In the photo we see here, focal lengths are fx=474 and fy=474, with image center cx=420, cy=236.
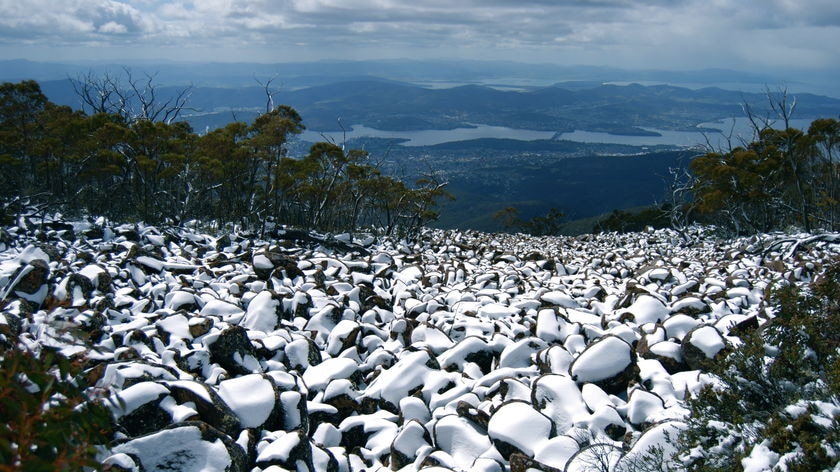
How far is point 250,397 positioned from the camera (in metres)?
5.46

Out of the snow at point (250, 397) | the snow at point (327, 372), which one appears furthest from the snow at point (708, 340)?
the snow at point (250, 397)

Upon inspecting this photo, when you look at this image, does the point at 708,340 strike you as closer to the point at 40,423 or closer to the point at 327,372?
the point at 327,372

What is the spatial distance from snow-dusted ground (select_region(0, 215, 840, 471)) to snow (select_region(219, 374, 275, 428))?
2cm

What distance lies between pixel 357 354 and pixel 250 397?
2.55m

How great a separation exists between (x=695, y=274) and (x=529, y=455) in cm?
1168

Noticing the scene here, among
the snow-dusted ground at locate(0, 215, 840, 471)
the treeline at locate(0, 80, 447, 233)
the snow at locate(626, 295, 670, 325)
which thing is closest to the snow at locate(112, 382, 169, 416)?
the snow-dusted ground at locate(0, 215, 840, 471)

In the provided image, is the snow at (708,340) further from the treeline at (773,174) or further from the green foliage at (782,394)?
the treeline at (773,174)

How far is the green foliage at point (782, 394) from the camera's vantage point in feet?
11.0

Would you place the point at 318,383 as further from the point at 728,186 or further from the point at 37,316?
the point at 728,186

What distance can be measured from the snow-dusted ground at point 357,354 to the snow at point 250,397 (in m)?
0.02

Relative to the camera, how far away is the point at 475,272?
14898mm

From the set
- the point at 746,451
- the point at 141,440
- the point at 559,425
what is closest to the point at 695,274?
the point at 559,425

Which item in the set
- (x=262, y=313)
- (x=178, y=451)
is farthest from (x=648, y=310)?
(x=178, y=451)

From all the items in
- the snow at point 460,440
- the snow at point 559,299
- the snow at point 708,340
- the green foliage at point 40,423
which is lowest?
the snow at point 559,299
